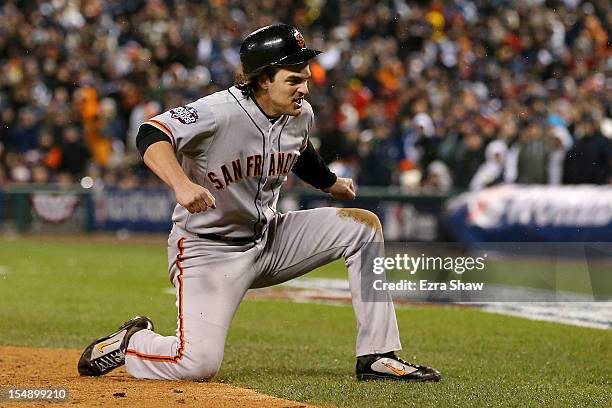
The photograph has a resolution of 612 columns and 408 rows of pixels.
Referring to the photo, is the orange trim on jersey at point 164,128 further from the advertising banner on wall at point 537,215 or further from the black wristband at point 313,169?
the advertising banner on wall at point 537,215

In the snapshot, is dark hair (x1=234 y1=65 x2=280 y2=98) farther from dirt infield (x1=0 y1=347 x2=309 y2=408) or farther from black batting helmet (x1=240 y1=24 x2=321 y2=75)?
dirt infield (x1=0 y1=347 x2=309 y2=408)

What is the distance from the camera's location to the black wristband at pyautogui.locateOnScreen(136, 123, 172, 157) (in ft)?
17.2

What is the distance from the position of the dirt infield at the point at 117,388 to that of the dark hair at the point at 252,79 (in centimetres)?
147

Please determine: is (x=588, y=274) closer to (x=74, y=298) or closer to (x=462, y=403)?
(x=74, y=298)

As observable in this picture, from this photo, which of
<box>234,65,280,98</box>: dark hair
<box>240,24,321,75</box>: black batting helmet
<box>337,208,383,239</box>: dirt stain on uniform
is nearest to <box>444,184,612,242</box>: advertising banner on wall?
<box>337,208,383,239</box>: dirt stain on uniform

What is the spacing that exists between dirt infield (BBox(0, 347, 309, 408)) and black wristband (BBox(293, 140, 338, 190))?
51.2 inches

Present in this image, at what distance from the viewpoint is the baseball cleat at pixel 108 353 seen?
579 centimetres

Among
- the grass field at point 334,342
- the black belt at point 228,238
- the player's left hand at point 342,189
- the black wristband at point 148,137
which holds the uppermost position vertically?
the black wristband at point 148,137

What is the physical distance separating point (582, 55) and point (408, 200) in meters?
5.52

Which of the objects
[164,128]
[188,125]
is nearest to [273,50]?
[188,125]

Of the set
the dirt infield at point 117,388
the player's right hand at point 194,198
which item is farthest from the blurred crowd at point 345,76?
the player's right hand at point 194,198

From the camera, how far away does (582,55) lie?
20422 millimetres

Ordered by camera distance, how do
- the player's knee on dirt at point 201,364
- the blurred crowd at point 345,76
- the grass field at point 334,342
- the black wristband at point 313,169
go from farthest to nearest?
the blurred crowd at point 345,76 < the black wristband at point 313,169 < the player's knee on dirt at point 201,364 < the grass field at point 334,342

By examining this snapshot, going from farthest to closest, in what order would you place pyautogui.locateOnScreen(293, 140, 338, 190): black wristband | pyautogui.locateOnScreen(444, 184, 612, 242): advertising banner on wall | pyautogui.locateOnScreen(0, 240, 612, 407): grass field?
pyautogui.locateOnScreen(444, 184, 612, 242): advertising banner on wall, pyautogui.locateOnScreen(293, 140, 338, 190): black wristband, pyautogui.locateOnScreen(0, 240, 612, 407): grass field
